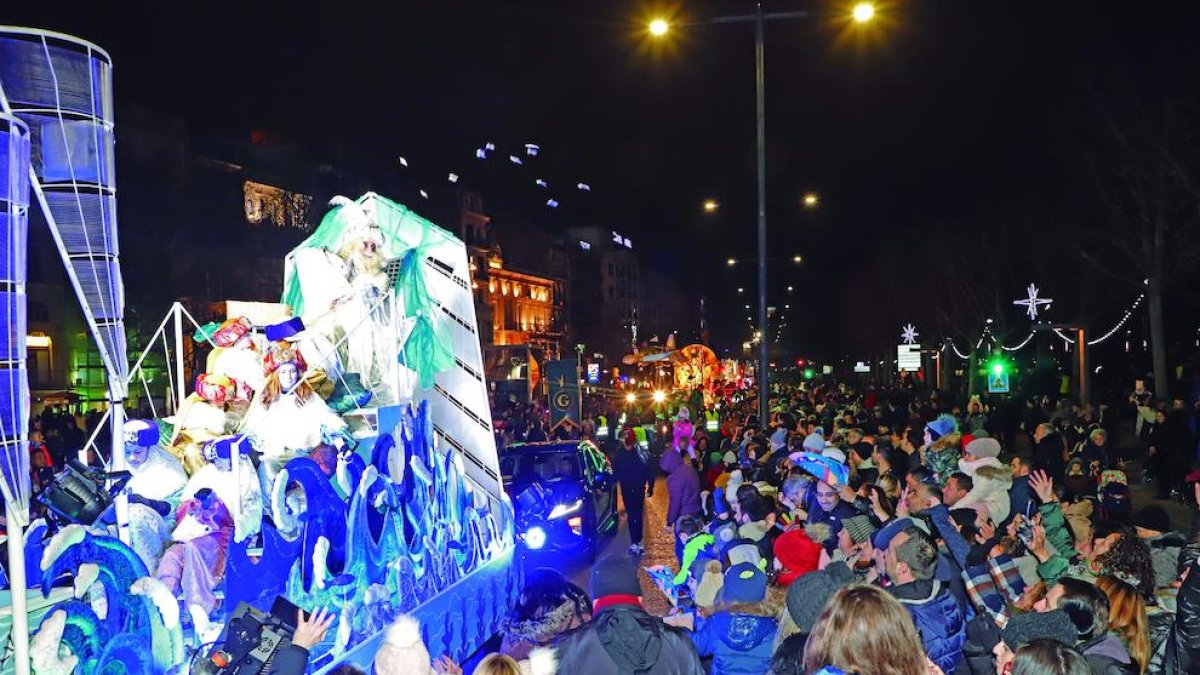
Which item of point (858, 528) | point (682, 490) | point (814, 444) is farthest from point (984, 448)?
point (682, 490)

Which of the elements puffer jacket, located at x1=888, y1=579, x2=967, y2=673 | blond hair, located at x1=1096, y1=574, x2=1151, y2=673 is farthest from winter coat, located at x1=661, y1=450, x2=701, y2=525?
blond hair, located at x1=1096, y1=574, x2=1151, y2=673

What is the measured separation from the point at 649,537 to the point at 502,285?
76.3 metres

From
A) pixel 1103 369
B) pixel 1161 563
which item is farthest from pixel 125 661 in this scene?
pixel 1103 369

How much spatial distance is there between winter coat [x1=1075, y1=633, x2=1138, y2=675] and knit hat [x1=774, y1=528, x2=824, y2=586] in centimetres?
241

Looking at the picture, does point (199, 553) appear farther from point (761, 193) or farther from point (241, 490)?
point (761, 193)

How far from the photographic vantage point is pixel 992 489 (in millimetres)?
9336

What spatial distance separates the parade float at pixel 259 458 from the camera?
5.15 metres

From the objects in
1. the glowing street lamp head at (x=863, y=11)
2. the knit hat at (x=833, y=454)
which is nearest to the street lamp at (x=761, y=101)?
the glowing street lamp head at (x=863, y=11)

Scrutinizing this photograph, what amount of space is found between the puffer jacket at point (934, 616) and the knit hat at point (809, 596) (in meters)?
0.76

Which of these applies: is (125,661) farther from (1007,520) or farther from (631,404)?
(631,404)

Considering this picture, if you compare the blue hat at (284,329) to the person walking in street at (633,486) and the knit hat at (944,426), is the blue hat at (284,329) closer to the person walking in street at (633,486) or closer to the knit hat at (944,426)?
the person walking in street at (633,486)

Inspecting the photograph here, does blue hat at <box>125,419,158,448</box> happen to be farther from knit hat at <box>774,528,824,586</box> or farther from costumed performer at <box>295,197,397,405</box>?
knit hat at <box>774,528,824,586</box>

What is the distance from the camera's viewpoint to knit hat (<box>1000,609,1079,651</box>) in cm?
468

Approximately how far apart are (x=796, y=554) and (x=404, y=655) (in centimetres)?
385
